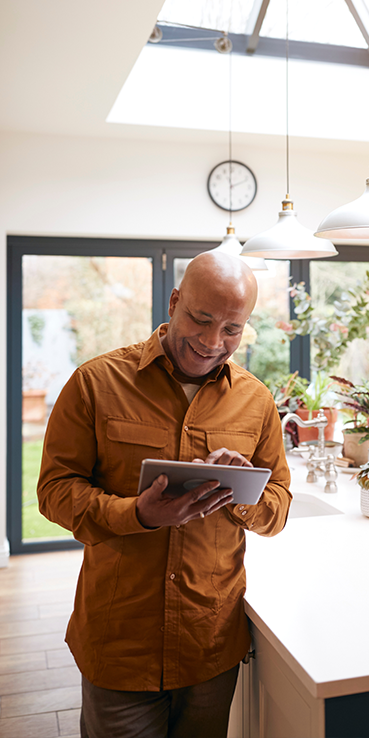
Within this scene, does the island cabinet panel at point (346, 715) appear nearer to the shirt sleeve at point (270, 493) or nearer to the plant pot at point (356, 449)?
the shirt sleeve at point (270, 493)

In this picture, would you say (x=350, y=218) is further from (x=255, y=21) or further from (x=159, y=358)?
(x=255, y=21)

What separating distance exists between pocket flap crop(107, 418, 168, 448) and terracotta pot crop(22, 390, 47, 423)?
2962 mm

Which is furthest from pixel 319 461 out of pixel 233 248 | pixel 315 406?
pixel 233 248

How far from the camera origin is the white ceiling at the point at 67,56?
2.26m

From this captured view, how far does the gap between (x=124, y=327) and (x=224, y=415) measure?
9.60ft

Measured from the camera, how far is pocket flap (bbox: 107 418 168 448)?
1.17m

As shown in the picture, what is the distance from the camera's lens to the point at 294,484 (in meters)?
2.49

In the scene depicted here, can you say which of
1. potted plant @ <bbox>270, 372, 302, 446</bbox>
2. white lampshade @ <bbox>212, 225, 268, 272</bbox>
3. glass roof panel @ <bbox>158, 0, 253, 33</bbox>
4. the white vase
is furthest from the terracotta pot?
the white vase

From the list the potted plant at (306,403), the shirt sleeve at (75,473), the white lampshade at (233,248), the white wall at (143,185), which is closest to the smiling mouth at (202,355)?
the shirt sleeve at (75,473)

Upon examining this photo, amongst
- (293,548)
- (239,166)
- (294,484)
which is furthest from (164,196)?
(293,548)

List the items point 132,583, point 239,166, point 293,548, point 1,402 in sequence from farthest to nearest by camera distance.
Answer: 1. point 239,166
2. point 1,402
3. point 293,548
4. point 132,583

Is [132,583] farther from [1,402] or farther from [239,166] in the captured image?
[239,166]

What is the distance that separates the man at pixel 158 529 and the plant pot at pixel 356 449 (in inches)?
62.7

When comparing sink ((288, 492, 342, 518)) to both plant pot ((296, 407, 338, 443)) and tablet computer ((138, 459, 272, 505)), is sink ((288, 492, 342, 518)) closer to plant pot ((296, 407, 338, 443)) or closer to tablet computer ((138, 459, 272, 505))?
plant pot ((296, 407, 338, 443))
